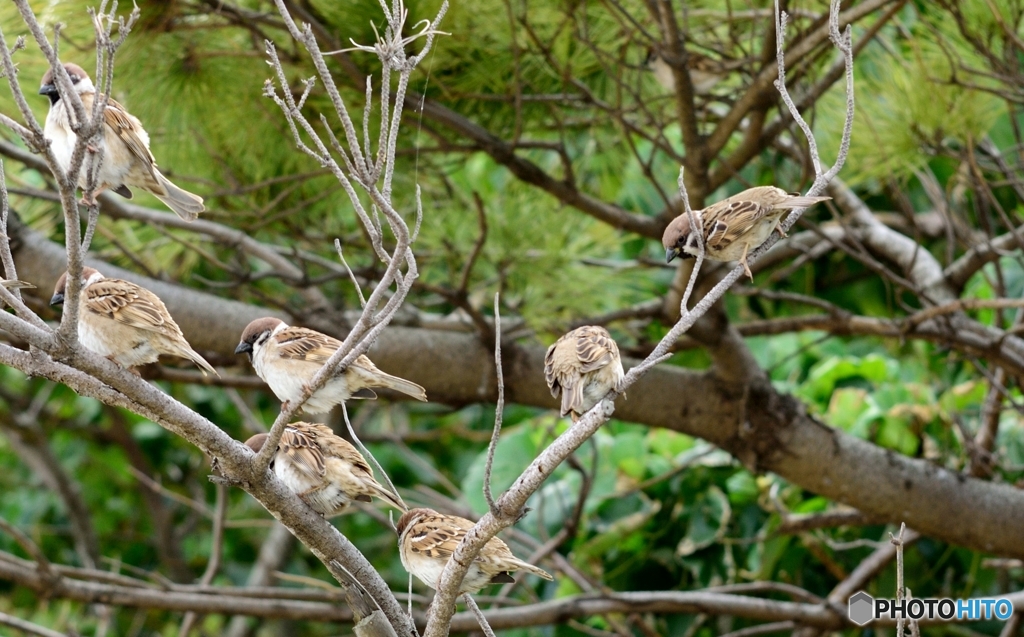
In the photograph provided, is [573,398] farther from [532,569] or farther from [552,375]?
[532,569]

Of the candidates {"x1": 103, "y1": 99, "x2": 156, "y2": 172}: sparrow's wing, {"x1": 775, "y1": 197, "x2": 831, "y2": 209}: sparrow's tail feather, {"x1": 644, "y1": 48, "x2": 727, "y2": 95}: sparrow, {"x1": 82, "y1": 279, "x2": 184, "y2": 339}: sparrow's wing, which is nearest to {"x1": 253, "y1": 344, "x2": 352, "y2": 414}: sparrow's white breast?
{"x1": 82, "y1": 279, "x2": 184, "y2": 339}: sparrow's wing

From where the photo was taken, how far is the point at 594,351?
231 cm

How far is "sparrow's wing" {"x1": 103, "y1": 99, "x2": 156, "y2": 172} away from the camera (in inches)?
81.4

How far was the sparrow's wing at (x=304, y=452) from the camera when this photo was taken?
7.74ft

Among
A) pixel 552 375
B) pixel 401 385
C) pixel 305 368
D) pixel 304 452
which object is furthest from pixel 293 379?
pixel 552 375

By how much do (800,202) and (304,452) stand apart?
1202 millimetres

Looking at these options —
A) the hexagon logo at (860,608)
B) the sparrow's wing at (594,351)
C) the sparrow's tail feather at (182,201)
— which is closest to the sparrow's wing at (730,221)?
the sparrow's wing at (594,351)

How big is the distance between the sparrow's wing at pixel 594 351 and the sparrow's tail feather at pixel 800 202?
48 cm

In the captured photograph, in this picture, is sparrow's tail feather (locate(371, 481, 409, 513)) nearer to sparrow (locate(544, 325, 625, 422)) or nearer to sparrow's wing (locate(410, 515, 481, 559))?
sparrow's wing (locate(410, 515, 481, 559))

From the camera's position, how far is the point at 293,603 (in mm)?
3734

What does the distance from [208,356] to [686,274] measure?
1645 mm

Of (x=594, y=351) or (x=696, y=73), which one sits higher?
(x=696, y=73)

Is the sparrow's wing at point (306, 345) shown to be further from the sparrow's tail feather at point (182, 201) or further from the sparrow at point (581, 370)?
the sparrow at point (581, 370)

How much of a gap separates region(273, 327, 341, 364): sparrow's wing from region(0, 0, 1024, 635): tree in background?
8.4 inches
